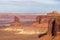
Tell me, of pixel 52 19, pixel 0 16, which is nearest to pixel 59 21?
pixel 52 19

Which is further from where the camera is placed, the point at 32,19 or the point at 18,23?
the point at 32,19

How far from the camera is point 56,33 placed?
71.8 feet

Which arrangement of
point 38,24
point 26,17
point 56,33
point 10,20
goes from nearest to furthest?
point 56,33, point 38,24, point 10,20, point 26,17

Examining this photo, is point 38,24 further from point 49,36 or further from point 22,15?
point 49,36

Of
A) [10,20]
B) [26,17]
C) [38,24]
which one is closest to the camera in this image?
[38,24]

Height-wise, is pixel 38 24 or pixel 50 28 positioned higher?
pixel 50 28

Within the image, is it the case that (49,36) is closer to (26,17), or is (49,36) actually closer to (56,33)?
(56,33)

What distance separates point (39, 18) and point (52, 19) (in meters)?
30.1

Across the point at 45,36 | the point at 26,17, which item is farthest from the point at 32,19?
the point at 45,36

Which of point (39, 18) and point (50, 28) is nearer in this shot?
point (50, 28)

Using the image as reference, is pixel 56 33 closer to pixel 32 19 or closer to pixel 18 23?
pixel 18 23

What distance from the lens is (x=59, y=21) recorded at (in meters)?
22.8

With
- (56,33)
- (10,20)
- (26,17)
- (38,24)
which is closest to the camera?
(56,33)

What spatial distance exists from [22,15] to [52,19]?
3742 centimetres
